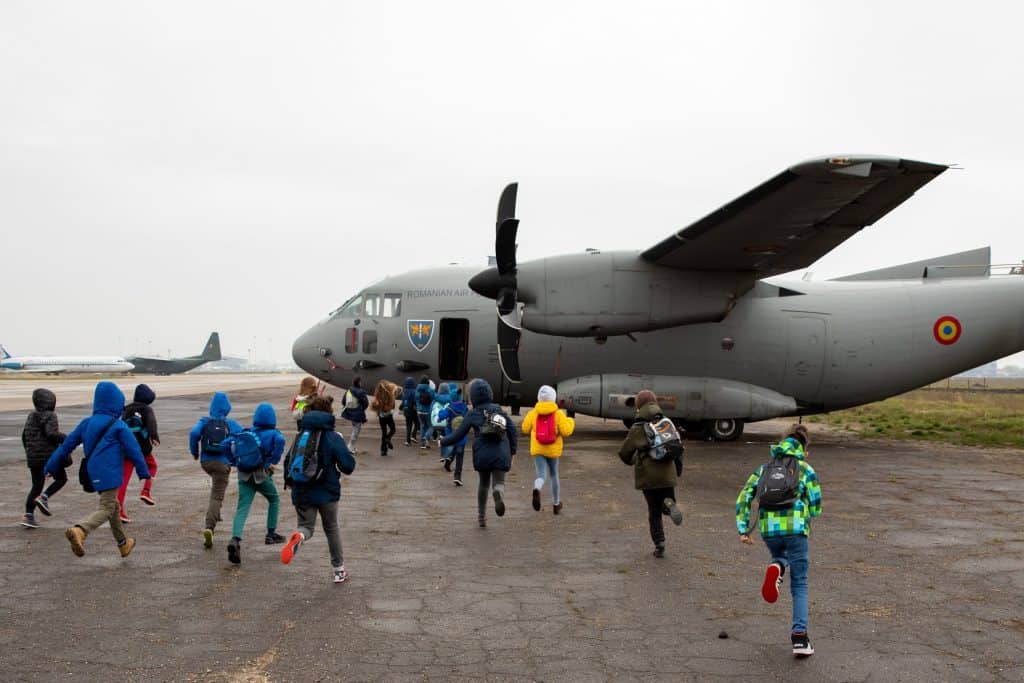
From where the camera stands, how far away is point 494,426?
924cm

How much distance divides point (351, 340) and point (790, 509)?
604 inches

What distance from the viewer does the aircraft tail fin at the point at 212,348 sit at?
104500 millimetres

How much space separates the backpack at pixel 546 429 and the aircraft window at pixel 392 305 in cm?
1039

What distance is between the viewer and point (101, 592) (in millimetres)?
6582

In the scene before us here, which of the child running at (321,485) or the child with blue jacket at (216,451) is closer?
the child running at (321,485)

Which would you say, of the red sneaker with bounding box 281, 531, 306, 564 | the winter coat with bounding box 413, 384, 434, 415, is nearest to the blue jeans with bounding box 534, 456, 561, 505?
the red sneaker with bounding box 281, 531, 306, 564

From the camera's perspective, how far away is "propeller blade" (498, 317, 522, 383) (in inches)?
643

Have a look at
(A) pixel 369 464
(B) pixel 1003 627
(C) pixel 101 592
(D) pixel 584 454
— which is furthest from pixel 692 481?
(C) pixel 101 592

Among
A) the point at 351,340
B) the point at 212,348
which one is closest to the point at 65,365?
the point at 212,348

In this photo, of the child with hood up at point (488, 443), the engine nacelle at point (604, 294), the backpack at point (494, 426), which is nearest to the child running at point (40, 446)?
the child with hood up at point (488, 443)

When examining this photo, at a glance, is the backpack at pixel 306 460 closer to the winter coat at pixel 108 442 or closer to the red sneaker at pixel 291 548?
the red sneaker at pixel 291 548

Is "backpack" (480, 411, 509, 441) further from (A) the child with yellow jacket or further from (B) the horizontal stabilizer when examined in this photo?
(B) the horizontal stabilizer

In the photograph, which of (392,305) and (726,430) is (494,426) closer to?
(726,430)

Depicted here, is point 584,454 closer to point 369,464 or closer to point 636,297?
point 636,297
